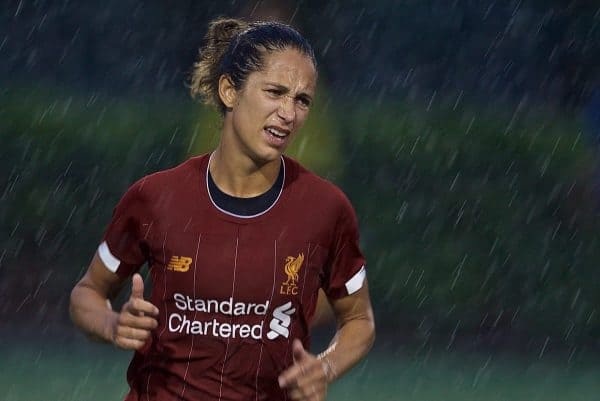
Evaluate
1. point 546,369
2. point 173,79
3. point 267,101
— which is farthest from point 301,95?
point 173,79

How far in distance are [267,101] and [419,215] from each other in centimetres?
565

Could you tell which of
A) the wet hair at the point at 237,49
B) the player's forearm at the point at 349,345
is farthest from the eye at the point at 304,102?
the player's forearm at the point at 349,345

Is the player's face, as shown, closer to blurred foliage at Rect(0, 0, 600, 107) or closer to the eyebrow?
the eyebrow

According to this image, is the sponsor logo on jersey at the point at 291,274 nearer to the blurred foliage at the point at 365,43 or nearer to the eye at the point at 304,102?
the eye at the point at 304,102

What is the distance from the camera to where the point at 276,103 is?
13.3ft

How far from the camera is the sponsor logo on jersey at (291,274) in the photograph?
13.4 ft

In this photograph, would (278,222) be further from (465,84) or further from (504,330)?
(465,84)

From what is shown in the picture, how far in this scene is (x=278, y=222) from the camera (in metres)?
4.12

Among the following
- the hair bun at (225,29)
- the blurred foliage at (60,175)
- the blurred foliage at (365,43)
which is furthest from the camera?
the blurred foliage at (365,43)

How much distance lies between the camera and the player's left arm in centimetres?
370

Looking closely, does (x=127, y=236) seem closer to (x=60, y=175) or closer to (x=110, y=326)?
(x=110, y=326)

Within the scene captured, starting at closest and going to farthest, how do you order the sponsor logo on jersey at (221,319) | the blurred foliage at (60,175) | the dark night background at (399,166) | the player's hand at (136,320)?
the player's hand at (136,320) → the sponsor logo on jersey at (221,319) → the dark night background at (399,166) → the blurred foliage at (60,175)

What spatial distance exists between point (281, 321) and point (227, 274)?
22 cm

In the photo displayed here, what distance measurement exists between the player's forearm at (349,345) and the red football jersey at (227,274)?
11 cm
